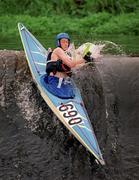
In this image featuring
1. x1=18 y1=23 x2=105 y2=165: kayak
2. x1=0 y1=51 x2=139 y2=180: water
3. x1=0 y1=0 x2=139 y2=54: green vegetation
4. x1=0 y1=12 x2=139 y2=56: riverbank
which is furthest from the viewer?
x1=0 y1=0 x2=139 y2=54: green vegetation

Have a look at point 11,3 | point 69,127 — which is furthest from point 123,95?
point 11,3

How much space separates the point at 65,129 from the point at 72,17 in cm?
1334

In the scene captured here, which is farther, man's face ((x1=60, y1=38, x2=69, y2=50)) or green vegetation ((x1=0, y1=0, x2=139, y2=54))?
green vegetation ((x1=0, y1=0, x2=139, y2=54))

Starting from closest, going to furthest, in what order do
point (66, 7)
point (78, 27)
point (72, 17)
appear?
point (78, 27) → point (72, 17) → point (66, 7)

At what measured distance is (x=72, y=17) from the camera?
20.8 metres

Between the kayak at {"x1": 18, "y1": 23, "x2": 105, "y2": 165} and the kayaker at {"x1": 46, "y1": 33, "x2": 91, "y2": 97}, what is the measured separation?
A: 10 centimetres

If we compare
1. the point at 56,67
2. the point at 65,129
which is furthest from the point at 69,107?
the point at 56,67

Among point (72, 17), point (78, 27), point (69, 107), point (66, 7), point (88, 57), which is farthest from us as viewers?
point (66, 7)

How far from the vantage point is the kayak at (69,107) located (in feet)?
23.5

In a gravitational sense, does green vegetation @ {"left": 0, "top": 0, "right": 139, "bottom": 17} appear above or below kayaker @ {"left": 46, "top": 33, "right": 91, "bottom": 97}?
below

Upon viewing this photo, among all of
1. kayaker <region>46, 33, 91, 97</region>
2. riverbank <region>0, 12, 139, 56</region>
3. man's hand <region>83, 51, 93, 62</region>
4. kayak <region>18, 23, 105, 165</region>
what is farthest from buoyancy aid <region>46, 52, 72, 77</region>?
riverbank <region>0, 12, 139, 56</region>

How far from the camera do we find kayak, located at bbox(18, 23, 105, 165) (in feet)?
23.5

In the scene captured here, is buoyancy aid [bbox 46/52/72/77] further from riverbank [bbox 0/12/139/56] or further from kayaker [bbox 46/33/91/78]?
riverbank [bbox 0/12/139/56]

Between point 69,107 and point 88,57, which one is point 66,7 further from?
point 69,107
